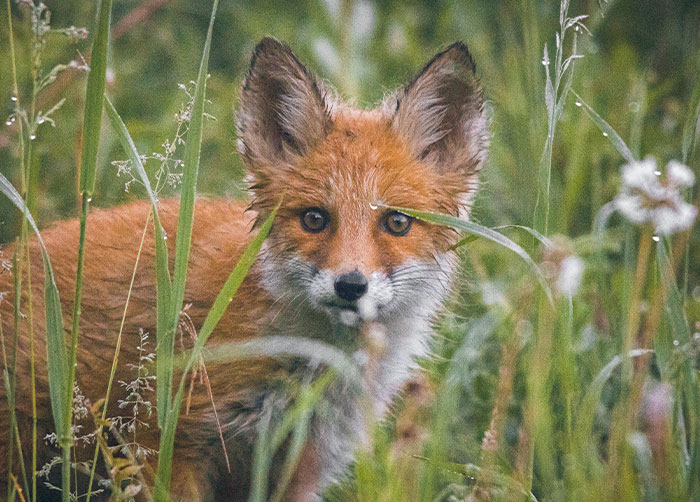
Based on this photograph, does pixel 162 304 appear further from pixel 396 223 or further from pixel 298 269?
pixel 396 223

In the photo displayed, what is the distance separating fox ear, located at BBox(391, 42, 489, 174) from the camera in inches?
142

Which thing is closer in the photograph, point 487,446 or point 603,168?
point 487,446

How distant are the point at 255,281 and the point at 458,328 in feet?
4.26

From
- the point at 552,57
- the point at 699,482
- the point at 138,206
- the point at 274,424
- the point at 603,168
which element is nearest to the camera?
the point at 699,482

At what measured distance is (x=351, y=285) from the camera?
3043 mm

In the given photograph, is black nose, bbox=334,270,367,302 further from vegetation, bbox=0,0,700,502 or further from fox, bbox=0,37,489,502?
vegetation, bbox=0,0,700,502

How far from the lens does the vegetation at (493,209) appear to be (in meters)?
2.39

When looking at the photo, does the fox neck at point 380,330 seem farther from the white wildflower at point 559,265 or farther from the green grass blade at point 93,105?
the green grass blade at point 93,105

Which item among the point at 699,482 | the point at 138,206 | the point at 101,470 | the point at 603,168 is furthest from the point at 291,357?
the point at 603,168

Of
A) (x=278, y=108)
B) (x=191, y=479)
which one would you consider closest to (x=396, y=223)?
(x=278, y=108)

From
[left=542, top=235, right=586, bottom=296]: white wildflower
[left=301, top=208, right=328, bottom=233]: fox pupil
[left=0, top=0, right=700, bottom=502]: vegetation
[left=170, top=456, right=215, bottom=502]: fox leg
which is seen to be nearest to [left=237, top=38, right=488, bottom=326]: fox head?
[left=301, top=208, right=328, bottom=233]: fox pupil

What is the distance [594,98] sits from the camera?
571 centimetres

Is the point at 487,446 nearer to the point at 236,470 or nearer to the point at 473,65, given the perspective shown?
the point at 236,470

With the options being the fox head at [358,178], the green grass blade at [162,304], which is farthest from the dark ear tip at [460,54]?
the green grass blade at [162,304]
